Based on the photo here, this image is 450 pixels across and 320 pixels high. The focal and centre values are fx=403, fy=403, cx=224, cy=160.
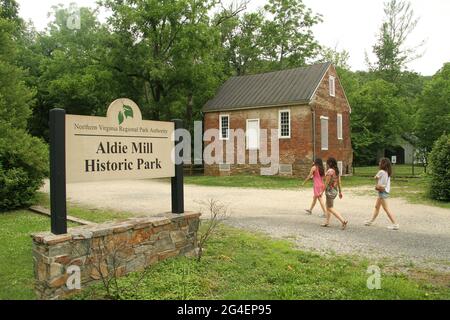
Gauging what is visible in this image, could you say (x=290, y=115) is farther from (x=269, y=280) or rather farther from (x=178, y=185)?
(x=269, y=280)

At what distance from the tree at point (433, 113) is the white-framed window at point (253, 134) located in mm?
11473

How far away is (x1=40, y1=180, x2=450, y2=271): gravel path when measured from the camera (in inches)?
289

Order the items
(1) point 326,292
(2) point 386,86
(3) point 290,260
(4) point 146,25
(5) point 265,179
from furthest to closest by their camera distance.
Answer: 1. (2) point 386,86
2. (4) point 146,25
3. (5) point 265,179
4. (3) point 290,260
5. (1) point 326,292

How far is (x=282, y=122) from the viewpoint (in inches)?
1066

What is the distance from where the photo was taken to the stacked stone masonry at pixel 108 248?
4.79m

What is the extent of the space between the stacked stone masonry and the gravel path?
2.57 m

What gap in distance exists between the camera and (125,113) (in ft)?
20.1

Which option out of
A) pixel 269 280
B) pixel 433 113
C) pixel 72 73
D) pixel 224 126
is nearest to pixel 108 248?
pixel 269 280

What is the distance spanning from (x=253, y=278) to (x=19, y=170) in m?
9.60

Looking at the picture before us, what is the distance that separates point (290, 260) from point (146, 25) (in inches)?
1061

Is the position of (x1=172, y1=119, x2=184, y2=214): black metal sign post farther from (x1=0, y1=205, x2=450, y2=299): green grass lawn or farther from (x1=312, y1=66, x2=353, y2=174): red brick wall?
(x1=312, y1=66, x2=353, y2=174): red brick wall
